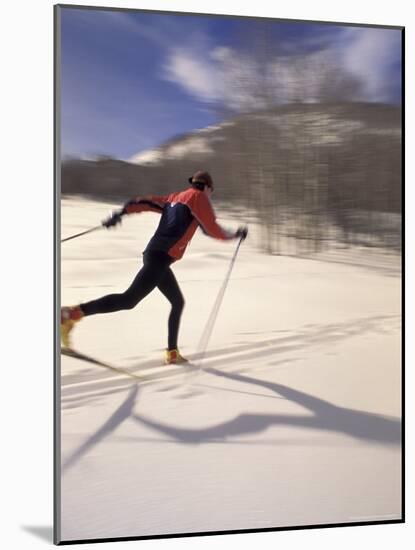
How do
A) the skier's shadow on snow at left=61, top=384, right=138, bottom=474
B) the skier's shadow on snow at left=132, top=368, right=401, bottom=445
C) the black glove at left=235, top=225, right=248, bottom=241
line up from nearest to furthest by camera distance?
1. the skier's shadow on snow at left=61, top=384, right=138, bottom=474
2. the skier's shadow on snow at left=132, top=368, right=401, bottom=445
3. the black glove at left=235, top=225, right=248, bottom=241

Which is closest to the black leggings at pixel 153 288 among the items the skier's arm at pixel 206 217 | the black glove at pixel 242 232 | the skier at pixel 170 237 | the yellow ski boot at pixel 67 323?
the skier at pixel 170 237

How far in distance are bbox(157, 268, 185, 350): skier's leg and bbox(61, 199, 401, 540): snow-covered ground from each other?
3cm

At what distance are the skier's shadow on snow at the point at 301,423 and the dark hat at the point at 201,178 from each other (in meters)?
0.84

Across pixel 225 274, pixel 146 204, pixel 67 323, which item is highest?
pixel 146 204

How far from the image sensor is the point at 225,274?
3.96 meters

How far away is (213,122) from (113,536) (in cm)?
188

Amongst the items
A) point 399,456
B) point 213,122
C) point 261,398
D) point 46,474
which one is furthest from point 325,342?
point 46,474

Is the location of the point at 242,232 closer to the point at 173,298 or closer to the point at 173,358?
the point at 173,298

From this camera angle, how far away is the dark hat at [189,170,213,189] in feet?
12.9

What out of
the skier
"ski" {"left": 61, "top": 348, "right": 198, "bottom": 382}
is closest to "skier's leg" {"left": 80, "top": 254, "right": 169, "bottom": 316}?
the skier

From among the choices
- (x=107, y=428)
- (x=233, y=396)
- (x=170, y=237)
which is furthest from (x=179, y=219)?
(x=107, y=428)

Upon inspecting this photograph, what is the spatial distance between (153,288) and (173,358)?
32cm

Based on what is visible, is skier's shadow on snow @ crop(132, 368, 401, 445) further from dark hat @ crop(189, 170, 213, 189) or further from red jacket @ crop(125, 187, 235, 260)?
dark hat @ crop(189, 170, 213, 189)

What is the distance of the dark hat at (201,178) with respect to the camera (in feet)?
12.9
